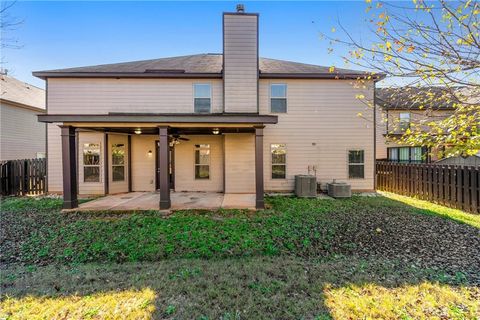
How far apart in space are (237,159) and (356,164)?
5.54m

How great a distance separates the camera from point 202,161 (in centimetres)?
1035

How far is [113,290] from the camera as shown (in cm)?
319

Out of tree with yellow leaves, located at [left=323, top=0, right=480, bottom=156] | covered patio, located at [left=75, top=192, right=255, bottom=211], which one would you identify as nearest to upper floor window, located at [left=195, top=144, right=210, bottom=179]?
covered patio, located at [left=75, top=192, right=255, bottom=211]

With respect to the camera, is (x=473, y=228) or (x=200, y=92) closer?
(x=473, y=228)

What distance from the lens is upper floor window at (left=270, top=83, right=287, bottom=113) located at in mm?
9797

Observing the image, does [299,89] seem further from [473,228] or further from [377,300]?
[377,300]

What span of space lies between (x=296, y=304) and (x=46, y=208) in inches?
334

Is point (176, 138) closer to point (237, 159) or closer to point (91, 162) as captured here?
point (237, 159)

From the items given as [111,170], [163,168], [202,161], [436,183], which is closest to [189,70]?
[202,161]

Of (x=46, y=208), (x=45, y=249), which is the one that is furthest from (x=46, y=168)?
(x=45, y=249)

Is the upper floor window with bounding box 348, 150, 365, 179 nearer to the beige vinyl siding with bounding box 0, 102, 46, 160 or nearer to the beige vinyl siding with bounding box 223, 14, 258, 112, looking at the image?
the beige vinyl siding with bounding box 223, 14, 258, 112

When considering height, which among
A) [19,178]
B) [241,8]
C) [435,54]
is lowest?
[19,178]

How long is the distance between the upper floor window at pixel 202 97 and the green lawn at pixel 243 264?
16.4 ft

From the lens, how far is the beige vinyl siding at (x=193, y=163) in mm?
10289
